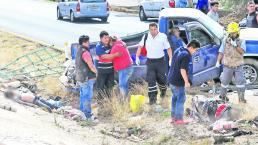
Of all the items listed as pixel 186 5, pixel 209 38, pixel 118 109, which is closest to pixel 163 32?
pixel 209 38

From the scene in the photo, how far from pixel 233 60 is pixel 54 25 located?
17.3 meters

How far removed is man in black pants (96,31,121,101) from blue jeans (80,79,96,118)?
77cm

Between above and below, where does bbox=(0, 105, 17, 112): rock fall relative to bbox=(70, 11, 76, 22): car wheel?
above

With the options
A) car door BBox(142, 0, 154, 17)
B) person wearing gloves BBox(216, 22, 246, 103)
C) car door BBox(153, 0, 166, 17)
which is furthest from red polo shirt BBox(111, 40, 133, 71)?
car door BBox(142, 0, 154, 17)

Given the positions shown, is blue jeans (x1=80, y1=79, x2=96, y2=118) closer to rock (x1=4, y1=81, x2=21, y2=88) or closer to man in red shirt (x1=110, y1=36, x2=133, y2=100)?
man in red shirt (x1=110, y1=36, x2=133, y2=100)

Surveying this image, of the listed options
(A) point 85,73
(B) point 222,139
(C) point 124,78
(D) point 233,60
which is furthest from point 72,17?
(B) point 222,139

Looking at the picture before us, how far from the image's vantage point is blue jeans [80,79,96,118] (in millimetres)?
12109

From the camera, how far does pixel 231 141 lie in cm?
998

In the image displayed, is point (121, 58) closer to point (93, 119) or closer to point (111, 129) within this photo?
point (93, 119)

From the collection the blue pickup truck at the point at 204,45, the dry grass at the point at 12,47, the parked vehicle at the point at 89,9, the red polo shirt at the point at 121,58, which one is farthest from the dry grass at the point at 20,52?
the parked vehicle at the point at 89,9

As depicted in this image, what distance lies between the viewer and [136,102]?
40.5 feet

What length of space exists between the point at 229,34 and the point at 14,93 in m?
5.13

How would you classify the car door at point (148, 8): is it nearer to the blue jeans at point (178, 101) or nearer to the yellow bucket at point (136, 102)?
the yellow bucket at point (136, 102)

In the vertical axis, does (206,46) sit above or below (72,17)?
above
